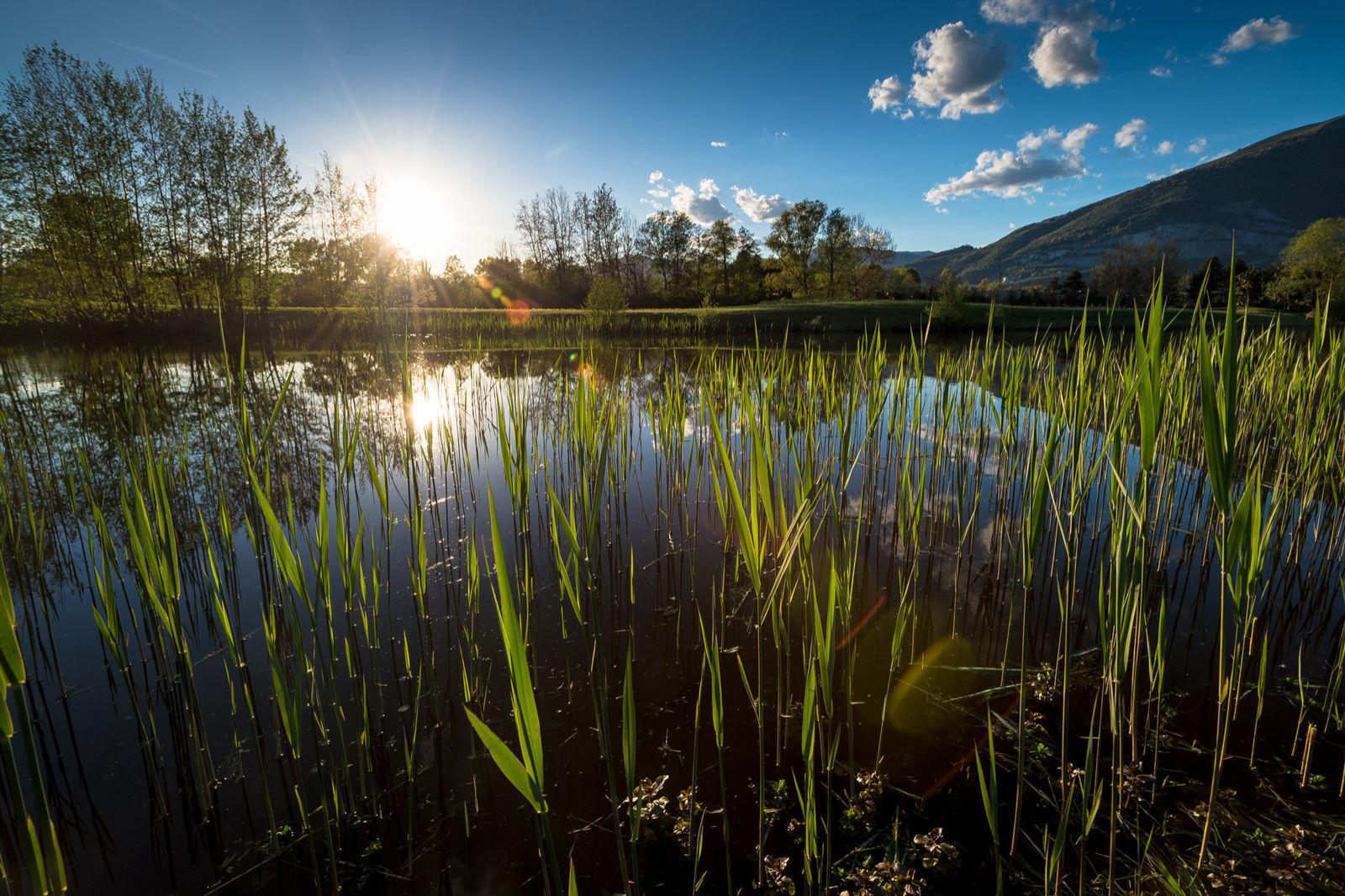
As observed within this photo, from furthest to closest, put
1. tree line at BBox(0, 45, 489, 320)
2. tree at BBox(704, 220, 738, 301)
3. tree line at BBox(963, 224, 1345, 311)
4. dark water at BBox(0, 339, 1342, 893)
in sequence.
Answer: tree at BBox(704, 220, 738, 301), tree line at BBox(963, 224, 1345, 311), tree line at BBox(0, 45, 489, 320), dark water at BBox(0, 339, 1342, 893)

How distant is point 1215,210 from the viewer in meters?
126

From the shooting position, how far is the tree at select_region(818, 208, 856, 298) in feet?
151

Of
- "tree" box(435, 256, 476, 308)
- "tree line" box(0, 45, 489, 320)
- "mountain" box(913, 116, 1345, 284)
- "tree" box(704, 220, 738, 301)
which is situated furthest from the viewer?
"mountain" box(913, 116, 1345, 284)

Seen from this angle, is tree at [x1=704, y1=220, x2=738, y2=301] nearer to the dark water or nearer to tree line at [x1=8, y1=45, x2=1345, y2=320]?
tree line at [x1=8, y1=45, x2=1345, y2=320]

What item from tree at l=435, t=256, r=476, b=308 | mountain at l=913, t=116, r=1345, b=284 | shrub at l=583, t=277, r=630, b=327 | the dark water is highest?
mountain at l=913, t=116, r=1345, b=284

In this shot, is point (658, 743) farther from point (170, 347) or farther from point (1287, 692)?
point (170, 347)

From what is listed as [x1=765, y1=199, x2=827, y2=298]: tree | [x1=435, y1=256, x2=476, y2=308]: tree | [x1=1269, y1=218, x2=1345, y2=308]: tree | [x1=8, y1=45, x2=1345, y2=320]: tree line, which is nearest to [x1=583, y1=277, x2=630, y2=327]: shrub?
[x1=8, y1=45, x2=1345, y2=320]: tree line

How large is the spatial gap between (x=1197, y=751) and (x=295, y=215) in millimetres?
30595

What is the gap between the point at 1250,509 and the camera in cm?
136

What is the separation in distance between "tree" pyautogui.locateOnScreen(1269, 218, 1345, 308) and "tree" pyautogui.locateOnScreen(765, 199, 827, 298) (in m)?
30.8

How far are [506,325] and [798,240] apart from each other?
123ft

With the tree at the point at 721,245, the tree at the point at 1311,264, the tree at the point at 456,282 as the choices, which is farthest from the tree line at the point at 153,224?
the tree at the point at 1311,264

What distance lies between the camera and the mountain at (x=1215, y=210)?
117m

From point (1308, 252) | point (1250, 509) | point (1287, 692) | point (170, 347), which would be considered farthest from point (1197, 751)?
point (1308, 252)
